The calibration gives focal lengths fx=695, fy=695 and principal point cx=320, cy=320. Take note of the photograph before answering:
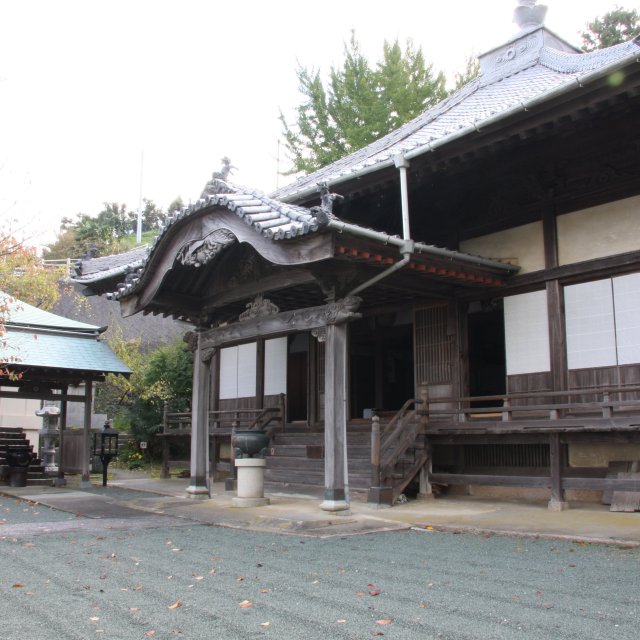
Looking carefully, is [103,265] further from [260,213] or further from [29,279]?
[260,213]

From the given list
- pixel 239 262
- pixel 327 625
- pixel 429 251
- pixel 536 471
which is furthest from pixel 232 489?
pixel 327 625

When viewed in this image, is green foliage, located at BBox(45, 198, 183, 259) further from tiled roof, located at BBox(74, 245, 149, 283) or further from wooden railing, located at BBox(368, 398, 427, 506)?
wooden railing, located at BBox(368, 398, 427, 506)

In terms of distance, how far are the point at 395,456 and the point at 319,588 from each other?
562cm

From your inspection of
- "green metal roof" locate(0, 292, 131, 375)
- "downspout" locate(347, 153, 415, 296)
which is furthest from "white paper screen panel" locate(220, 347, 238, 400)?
"downspout" locate(347, 153, 415, 296)

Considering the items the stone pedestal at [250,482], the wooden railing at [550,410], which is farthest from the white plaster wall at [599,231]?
the stone pedestal at [250,482]

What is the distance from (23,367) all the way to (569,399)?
1094 centimetres

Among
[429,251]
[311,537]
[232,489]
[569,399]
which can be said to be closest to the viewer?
[311,537]

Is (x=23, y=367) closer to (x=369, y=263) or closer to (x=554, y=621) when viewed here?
(x=369, y=263)

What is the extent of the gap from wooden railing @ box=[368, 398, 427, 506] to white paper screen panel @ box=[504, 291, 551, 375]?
1.77 m

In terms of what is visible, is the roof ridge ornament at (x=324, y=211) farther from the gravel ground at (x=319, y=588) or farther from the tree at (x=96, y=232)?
the tree at (x=96, y=232)

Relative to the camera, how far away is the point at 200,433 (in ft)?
40.9

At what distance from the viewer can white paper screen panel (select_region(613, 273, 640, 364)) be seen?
32.6 feet

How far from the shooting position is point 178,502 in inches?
451

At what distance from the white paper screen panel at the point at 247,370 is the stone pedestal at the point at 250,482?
19.9 ft
